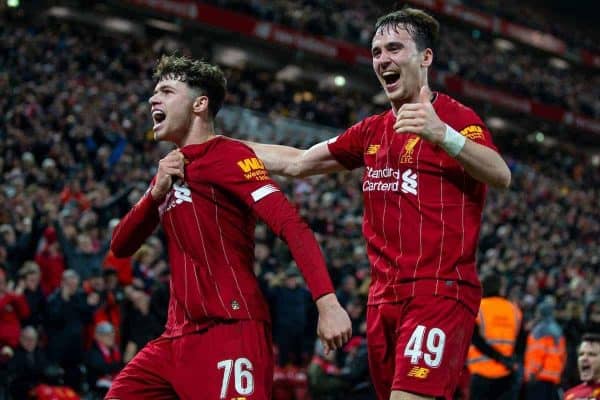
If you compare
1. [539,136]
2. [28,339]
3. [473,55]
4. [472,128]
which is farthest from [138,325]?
[539,136]

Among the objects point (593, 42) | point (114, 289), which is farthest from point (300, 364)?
point (593, 42)

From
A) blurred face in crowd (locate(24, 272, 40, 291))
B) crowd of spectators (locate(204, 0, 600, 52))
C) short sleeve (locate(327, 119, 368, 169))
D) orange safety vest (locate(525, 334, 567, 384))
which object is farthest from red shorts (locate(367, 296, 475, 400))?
crowd of spectators (locate(204, 0, 600, 52))

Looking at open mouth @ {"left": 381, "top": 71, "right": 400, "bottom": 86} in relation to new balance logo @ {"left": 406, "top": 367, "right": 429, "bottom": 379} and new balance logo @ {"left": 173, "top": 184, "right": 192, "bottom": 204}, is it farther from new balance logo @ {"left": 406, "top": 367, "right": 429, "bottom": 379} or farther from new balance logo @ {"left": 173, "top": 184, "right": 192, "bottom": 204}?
new balance logo @ {"left": 406, "top": 367, "right": 429, "bottom": 379}

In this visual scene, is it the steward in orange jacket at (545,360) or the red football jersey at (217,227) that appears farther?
the steward in orange jacket at (545,360)

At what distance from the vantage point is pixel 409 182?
401 cm

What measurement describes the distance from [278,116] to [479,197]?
69.9 ft

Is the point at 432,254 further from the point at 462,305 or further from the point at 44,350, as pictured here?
the point at 44,350

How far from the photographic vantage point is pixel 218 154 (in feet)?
13.1

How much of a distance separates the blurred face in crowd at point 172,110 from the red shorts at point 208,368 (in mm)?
962

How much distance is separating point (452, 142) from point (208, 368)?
1.38m

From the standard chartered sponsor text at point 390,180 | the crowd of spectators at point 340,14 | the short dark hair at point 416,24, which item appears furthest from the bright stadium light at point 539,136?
the standard chartered sponsor text at point 390,180

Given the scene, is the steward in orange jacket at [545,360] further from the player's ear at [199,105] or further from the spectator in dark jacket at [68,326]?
the player's ear at [199,105]

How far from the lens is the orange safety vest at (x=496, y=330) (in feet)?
27.0

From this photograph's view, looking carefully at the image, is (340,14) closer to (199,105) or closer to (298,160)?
(298,160)
